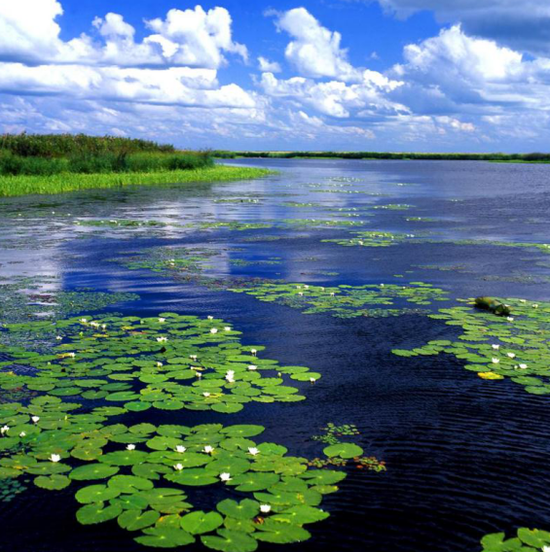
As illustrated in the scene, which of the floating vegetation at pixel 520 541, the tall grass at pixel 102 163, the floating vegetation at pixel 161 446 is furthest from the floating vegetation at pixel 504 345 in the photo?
the tall grass at pixel 102 163

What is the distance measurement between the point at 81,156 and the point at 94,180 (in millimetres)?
7333

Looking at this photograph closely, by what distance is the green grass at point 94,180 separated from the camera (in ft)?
144

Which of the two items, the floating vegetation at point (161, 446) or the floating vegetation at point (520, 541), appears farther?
the floating vegetation at point (161, 446)

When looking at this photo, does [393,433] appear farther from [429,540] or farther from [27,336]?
[27,336]

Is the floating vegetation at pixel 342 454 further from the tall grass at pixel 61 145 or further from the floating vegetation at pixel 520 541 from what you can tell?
the tall grass at pixel 61 145

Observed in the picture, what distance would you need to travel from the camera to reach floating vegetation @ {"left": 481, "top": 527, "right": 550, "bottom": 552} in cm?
493

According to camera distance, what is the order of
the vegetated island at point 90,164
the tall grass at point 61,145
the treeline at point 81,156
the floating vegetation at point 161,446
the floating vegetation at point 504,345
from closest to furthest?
the floating vegetation at point 161,446 < the floating vegetation at point 504,345 < the vegetated island at point 90,164 < the treeline at point 81,156 < the tall grass at point 61,145

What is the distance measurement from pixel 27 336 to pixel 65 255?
384 inches

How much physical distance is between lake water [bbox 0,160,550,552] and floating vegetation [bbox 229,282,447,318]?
0.36 m

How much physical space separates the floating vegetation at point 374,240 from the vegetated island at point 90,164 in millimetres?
26907

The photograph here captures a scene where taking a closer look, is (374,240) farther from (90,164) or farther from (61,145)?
(61,145)

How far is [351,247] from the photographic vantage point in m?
21.8

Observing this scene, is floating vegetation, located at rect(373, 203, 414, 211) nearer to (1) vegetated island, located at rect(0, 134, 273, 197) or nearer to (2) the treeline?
(1) vegetated island, located at rect(0, 134, 273, 197)

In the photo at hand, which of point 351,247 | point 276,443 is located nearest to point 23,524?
point 276,443
